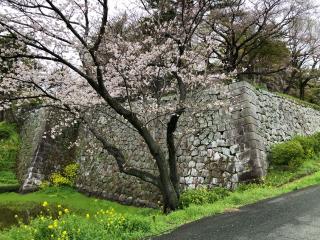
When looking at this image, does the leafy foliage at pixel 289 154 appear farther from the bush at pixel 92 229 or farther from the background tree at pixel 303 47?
the background tree at pixel 303 47

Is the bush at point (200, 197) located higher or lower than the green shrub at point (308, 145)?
lower

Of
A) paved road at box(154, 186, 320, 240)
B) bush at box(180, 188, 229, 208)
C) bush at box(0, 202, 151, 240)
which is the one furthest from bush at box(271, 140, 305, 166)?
bush at box(0, 202, 151, 240)

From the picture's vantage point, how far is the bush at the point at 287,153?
12.5m

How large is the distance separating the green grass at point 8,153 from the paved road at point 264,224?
14.1 m

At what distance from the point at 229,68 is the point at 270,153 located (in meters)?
5.87

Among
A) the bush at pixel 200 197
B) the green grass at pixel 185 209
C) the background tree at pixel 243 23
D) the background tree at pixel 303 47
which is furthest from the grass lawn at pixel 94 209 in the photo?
the background tree at pixel 303 47

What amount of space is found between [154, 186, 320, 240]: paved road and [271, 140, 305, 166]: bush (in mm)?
4217

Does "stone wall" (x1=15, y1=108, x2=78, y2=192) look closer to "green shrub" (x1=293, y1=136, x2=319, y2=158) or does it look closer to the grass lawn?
the grass lawn

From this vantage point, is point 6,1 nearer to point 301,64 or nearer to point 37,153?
point 37,153

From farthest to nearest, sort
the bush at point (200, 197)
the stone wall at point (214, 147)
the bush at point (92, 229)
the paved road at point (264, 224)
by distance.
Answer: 1. the stone wall at point (214, 147)
2. the bush at point (200, 197)
3. the bush at point (92, 229)
4. the paved road at point (264, 224)

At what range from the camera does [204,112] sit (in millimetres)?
13727

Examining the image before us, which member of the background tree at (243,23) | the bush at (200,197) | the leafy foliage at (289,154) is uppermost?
the background tree at (243,23)

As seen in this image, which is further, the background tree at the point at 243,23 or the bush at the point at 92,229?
the background tree at the point at 243,23

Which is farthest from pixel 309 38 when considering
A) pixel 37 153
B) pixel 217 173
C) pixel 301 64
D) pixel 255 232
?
pixel 255 232
